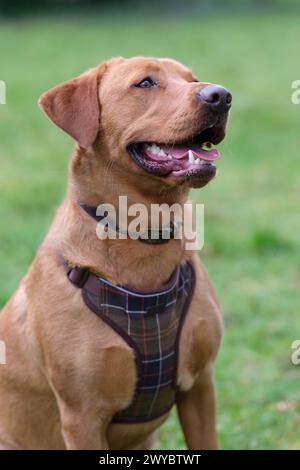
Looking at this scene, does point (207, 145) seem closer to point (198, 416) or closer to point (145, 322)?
point (145, 322)

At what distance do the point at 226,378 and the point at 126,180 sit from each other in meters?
2.05

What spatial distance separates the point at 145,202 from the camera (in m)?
3.87

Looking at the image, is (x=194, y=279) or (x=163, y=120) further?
(x=194, y=279)

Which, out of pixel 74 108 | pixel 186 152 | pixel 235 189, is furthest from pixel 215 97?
pixel 235 189

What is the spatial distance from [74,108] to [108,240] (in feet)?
1.97

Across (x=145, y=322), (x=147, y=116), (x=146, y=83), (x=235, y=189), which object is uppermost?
(x=146, y=83)

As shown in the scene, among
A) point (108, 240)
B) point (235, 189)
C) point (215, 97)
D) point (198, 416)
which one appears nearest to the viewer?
point (215, 97)

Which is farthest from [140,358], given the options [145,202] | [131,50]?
[131,50]

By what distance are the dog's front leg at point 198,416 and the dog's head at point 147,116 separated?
3.56 ft

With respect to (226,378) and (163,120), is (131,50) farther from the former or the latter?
(163,120)

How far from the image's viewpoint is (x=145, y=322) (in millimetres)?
3791

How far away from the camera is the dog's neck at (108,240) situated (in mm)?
3811

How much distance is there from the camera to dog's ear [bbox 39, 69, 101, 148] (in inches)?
150

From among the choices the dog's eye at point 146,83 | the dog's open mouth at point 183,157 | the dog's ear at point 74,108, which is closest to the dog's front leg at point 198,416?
the dog's open mouth at point 183,157
